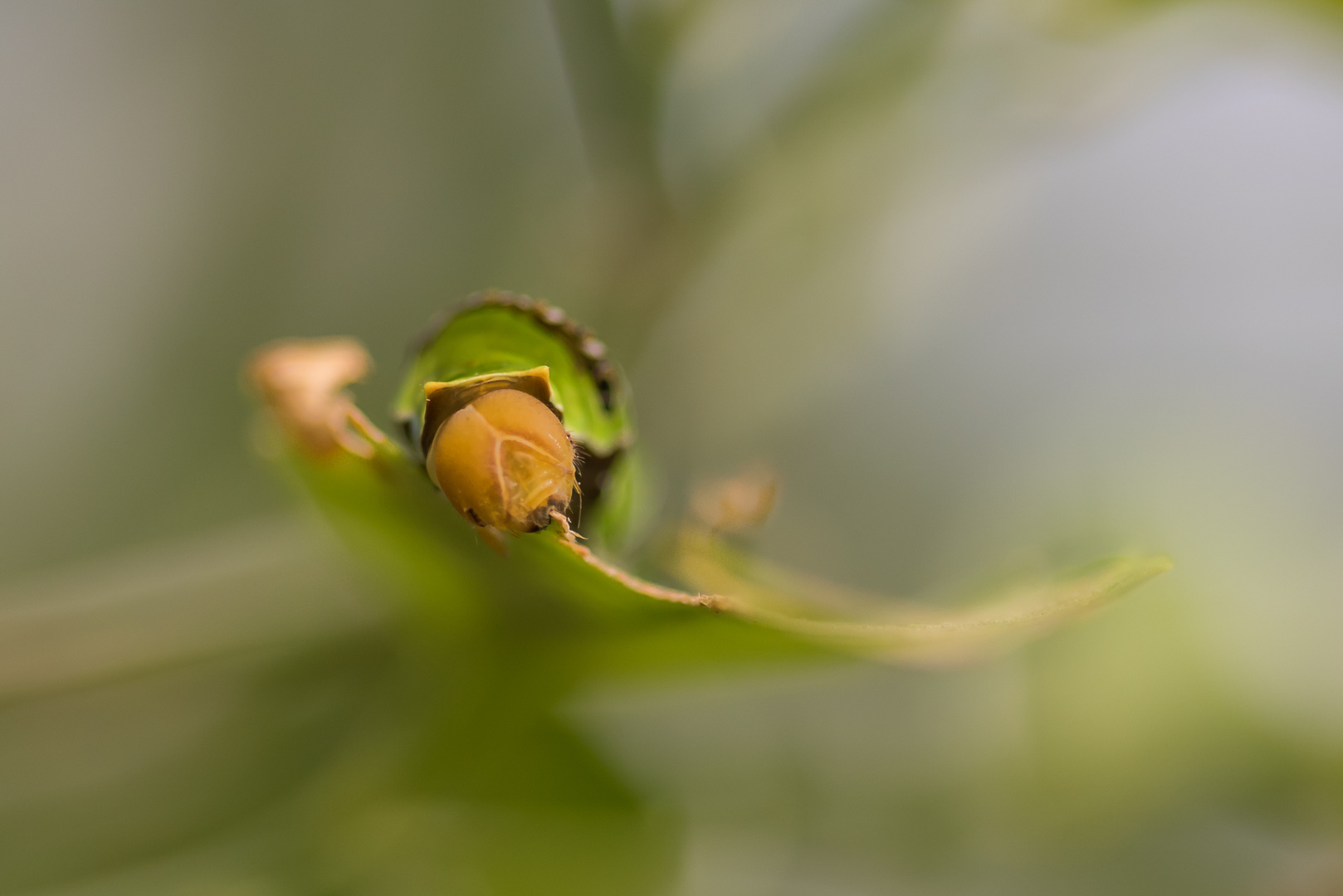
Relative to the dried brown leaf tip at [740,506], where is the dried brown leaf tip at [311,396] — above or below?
above

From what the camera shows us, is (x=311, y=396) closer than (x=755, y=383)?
Yes

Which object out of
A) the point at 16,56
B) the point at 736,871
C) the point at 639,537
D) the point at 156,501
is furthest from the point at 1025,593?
the point at 16,56

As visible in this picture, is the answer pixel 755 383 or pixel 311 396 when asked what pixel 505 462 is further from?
pixel 755 383

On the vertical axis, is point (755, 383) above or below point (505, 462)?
below

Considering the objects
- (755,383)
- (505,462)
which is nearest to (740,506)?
(505,462)

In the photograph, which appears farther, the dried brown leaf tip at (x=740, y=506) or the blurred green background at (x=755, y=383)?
the blurred green background at (x=755, y=383)

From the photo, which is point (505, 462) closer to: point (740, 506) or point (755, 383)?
point (740, 506)

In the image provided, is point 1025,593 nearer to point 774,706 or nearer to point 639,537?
point 639,537
